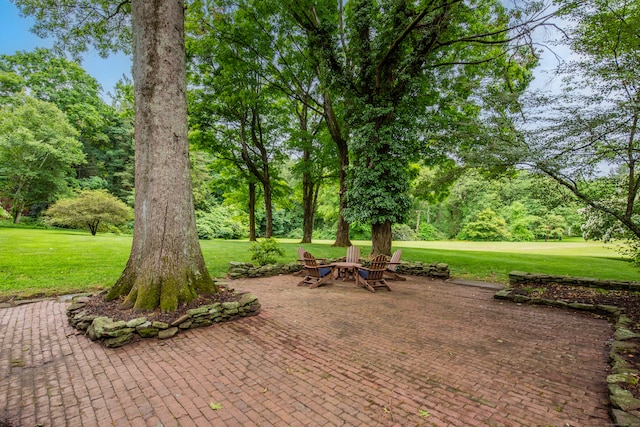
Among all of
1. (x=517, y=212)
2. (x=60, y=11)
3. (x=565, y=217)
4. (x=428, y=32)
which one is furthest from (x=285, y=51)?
(x=565, y=217)

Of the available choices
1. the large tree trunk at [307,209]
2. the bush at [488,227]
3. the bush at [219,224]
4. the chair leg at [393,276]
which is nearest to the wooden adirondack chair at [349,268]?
the chair leg at [393,276]

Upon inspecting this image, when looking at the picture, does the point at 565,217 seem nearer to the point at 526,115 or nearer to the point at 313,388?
the point at 526,115

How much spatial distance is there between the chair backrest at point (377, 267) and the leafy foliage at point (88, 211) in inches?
784

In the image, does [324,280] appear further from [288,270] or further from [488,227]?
[488,227]

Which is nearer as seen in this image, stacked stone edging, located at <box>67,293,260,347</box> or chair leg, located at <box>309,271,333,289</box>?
stacked stone edging, located at <box>67,293,260,347</box>

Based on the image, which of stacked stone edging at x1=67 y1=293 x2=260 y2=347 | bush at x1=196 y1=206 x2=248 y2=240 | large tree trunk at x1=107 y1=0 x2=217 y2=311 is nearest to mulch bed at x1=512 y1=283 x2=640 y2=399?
stacked stone edging at x1=67 y1=293 x2=260 y2=347

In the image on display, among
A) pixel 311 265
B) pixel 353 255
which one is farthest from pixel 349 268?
pixel 311 265

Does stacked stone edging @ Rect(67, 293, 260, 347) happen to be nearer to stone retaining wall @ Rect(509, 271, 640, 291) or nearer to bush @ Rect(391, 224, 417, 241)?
stone retaining wall @ Rect(509, 271, 640, 291)

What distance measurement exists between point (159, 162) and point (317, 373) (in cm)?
406

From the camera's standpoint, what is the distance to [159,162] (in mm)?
4656

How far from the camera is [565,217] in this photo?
3806 centimetres

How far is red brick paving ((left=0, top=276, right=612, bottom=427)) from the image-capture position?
240 centimetres

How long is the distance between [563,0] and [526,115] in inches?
112

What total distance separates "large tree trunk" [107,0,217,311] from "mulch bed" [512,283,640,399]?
7468 mm
